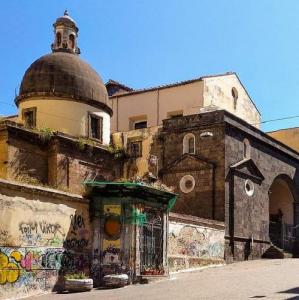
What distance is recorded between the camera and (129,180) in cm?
2158

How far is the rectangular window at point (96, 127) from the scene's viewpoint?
3101cm

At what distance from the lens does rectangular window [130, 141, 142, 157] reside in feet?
109

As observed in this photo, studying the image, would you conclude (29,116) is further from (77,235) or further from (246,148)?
(77,235)

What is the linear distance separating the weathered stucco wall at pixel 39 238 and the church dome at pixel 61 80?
35.7 feet

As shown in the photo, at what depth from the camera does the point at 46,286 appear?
18.1 metres

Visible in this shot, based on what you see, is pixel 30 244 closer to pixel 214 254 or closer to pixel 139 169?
pixel 214 254

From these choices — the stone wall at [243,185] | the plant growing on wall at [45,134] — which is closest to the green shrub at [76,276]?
the plant growing on wall at [45,134]

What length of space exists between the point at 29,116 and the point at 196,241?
10376 mm

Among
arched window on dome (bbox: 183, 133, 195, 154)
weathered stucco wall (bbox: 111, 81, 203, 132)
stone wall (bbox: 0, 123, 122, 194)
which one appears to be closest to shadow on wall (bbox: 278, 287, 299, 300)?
stone wall (bbox: 0, 123, 122, 194)

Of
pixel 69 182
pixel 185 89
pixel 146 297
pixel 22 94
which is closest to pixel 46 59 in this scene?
pixel 22 94

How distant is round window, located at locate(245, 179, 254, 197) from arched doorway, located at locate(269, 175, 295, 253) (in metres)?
3.74

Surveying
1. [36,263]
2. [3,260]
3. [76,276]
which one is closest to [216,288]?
[76,276]

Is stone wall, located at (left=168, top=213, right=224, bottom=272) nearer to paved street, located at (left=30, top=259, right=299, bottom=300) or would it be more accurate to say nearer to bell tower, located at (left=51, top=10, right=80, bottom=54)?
paved street, located at (left=30, top=259, right=299, bottom=300)

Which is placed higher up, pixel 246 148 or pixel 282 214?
pixel 246 148
